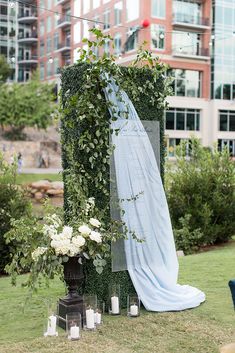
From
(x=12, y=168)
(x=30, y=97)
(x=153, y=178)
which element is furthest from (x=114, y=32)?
(x=153, y=178)

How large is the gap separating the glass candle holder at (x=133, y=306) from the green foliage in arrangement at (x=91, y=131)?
0.25 meters

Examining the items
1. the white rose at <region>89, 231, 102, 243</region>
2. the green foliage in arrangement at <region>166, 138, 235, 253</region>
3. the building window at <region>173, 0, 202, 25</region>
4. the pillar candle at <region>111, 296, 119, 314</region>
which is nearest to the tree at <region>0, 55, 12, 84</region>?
the building window at <region>173, 0, 202, 25</region>

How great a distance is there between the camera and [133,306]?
557 cm

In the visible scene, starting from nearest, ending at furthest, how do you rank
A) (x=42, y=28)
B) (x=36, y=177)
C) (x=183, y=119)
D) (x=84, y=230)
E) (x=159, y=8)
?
(x=84, y=230) < (x=36, y=177) < (x=159, y=8) < (x=183, y=119) < (x=42, y=28)

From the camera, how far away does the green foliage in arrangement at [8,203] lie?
29.3 ft

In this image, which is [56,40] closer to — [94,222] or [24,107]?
[24,107]

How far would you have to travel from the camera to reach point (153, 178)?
6.00 metres

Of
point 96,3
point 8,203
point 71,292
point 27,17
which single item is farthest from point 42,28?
point 71,292

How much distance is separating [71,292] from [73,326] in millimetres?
498

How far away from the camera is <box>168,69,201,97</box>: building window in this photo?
111 feet

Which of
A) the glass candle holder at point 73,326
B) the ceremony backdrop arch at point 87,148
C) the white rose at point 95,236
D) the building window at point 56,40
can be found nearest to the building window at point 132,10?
the building window at point 56,40

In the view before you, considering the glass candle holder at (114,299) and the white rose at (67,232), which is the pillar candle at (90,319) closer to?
the glass candle holder at (114,299)

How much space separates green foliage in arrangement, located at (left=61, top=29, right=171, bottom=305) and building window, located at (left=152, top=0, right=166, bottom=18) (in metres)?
26.2

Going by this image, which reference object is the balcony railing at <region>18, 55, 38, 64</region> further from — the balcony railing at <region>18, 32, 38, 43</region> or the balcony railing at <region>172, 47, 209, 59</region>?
the balcony railing at <region>172, 47, 209, 59</region>
